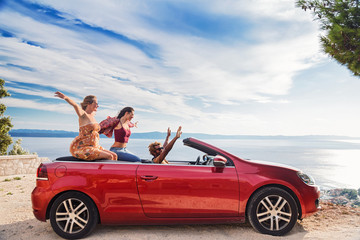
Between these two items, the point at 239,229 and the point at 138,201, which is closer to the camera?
the point at 138,201

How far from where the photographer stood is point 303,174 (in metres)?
4.10

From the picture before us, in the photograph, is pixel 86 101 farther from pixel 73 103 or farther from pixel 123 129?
pixel 123 129

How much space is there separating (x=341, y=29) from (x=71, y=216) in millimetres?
6847

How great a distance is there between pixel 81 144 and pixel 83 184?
78cm

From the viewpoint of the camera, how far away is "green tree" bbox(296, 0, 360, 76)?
621cm

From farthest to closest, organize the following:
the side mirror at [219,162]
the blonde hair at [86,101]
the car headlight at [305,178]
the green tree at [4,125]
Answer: the green tree at [4,125]
the blonde hair at [86,101]
the car headlight at [305,178]
the side mirror at [219,162]

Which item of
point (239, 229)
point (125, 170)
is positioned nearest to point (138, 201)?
point (125, 170)

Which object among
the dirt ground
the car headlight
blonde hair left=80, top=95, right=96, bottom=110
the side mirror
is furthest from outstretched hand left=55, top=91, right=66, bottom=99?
the car headlight

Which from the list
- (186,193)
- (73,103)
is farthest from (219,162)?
(73,103)

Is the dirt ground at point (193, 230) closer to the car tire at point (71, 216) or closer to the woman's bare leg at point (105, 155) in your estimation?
the car tire at point (71, 216)

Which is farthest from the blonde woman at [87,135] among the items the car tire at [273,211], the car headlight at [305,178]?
the car headlight at [305,178]

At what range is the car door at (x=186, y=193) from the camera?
12.5 feet

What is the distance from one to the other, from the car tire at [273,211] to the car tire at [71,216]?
2342 mm

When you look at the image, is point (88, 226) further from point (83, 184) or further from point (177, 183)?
point (177, 183)
